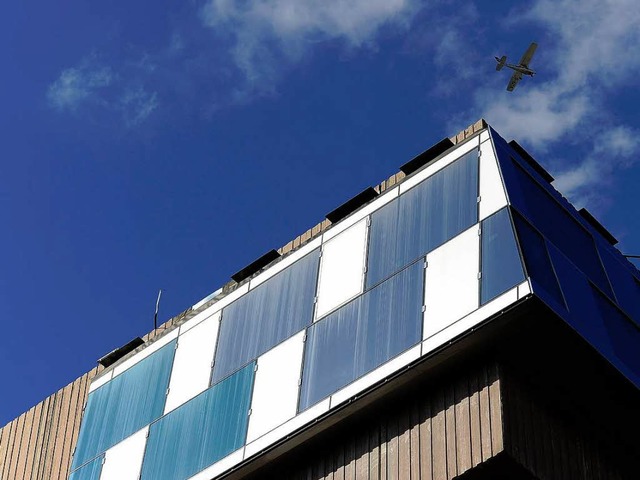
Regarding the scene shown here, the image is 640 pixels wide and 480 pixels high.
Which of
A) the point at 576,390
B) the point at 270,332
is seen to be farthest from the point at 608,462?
the point at 270,332

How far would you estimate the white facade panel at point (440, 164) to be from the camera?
22.1 metres

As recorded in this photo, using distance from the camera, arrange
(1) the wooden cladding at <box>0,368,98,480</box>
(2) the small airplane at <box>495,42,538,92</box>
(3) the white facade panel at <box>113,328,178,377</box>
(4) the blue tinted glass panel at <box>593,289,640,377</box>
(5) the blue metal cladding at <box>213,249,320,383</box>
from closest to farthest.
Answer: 1. (4) the blue tinted glass panel at <box>593,289,640,377</box>
2. (5) the blue metal cladding at <box>213,249,320,383</box>
3. (3) the white facade panel at <box>113,328,178,377</box>
4. (1) the wooden cladding at <box>0,368,98,480</box>
5. (2) the small airplane at <box>495,42,538,92</box>

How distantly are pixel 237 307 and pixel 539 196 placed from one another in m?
6.35

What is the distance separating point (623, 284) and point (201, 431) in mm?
8340

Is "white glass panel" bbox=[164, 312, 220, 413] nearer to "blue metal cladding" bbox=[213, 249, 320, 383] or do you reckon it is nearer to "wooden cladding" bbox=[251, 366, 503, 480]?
"blue metal cladding" bbox=[213, 249, 320, 383]

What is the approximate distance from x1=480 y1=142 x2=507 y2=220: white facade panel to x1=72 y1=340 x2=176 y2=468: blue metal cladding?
25.1 ft

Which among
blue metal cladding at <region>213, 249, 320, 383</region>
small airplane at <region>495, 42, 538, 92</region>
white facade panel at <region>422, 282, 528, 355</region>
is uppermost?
small airplane at <region>495, 42, 538, 92</region>

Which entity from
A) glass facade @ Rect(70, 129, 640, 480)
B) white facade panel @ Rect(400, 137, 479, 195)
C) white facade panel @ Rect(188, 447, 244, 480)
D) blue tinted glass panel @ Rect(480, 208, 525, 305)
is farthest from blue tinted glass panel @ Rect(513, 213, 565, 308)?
white facade panel @ Rect(188, 447, 244, 480)

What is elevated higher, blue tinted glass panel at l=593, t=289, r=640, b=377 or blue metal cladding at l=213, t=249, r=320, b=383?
blue metal cladding at l=213, t=249, r=320, b=383

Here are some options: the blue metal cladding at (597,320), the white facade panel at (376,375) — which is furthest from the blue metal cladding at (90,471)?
the blue metal cladding at (597,320)

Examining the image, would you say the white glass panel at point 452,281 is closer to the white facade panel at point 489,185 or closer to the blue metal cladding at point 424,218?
the blue metal cladding at point 424,218

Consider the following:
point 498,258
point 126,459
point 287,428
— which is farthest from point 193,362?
point 498,258

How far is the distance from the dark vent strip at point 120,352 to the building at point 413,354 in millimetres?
814

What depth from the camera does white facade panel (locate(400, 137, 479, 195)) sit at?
22062 millimetres
